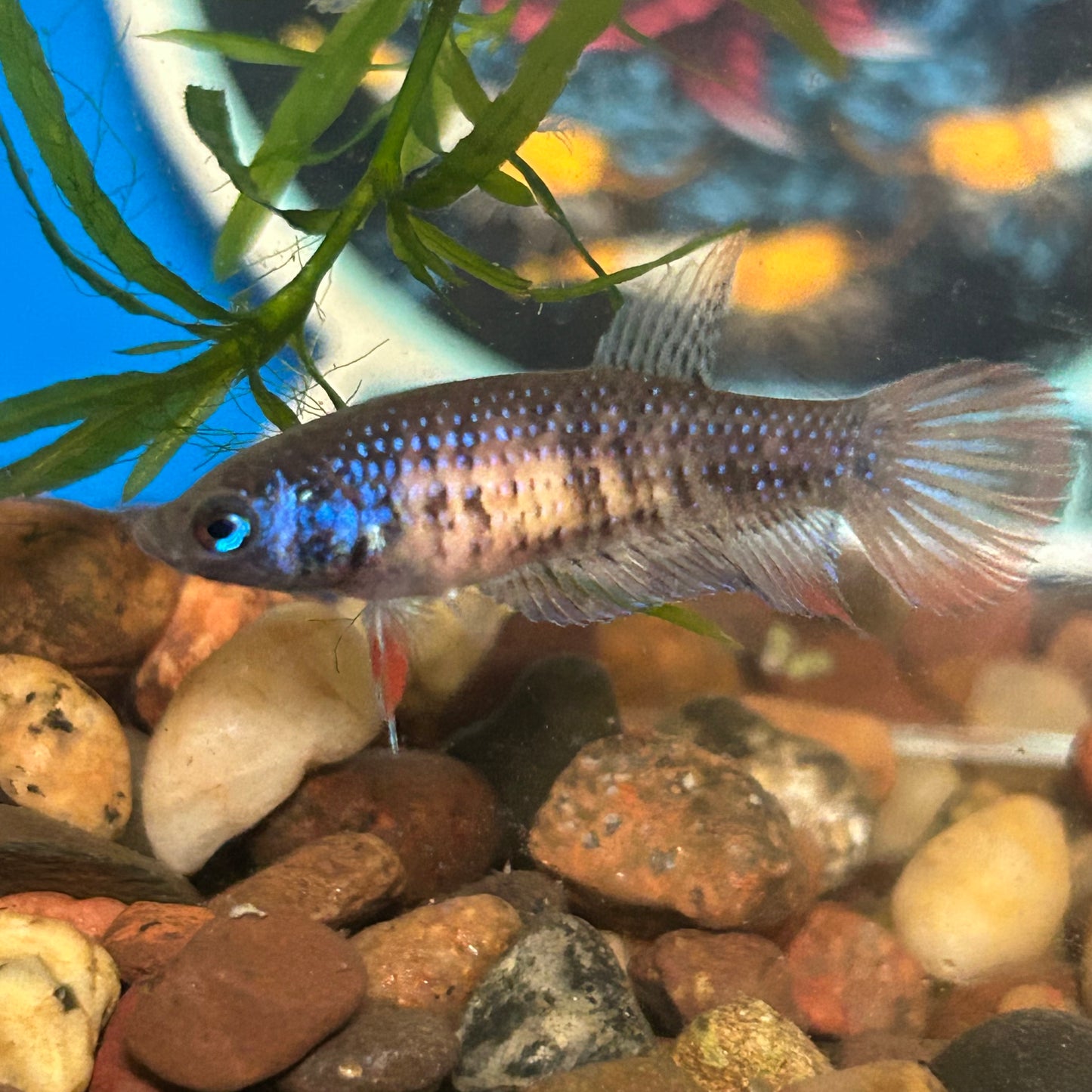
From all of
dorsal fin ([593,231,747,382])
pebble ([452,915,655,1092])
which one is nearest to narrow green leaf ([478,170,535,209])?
dorsal fin ([593,231,747,382])

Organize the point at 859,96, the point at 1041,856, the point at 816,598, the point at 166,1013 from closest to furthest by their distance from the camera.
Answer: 1. the point at 166,1013
2. the point at 816,598
3. the point at 1041,856
4. the point at 859,96

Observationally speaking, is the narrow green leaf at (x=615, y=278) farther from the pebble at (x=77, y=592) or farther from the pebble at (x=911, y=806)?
the pebble at (x=911, y=806)

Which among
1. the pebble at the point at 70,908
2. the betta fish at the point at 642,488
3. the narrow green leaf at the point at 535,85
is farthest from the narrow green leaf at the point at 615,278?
the pebble at the point at 70,908

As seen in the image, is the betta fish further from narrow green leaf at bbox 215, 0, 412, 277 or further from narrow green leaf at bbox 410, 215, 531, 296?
narrow green leaf at bbox 215, 0, 412, 277

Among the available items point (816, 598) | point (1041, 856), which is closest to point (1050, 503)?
point (816, 598)

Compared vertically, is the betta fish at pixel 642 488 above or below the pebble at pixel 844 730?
above

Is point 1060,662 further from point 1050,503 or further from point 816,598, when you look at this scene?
point 816,598

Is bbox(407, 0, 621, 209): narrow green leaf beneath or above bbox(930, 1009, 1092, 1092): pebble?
above
